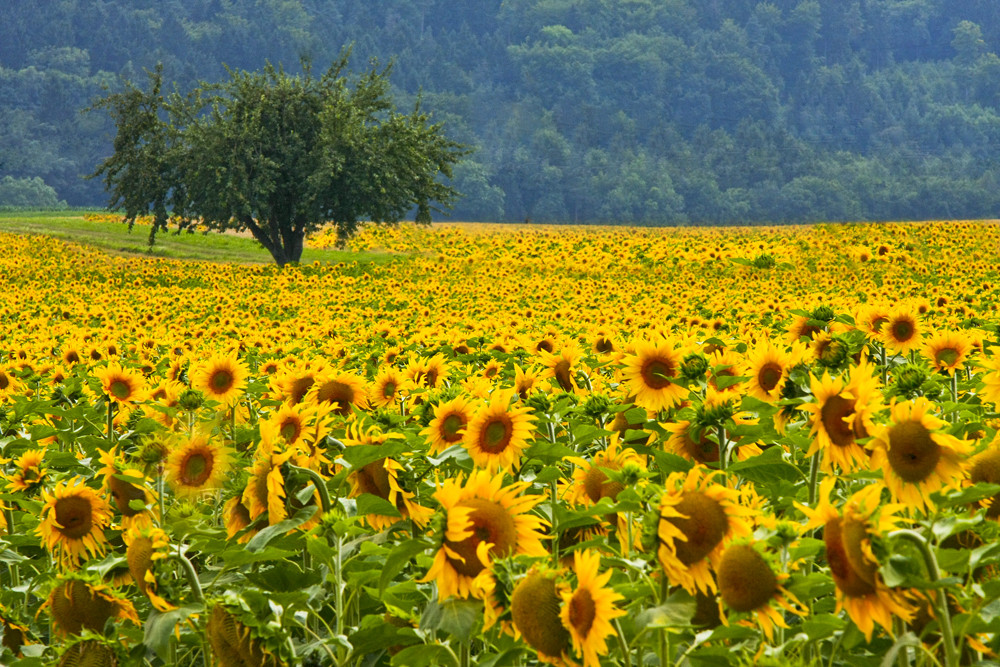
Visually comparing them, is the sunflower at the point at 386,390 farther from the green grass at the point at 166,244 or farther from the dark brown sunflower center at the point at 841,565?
the green grass at the point at 166,244

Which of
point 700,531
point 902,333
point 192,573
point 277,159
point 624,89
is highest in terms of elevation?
point 624,89

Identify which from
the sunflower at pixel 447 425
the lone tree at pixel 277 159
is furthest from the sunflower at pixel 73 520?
the lone tree at pixel 277 159

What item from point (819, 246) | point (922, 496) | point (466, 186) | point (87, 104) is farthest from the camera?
point (87, 104)

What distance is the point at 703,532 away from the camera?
1.92m

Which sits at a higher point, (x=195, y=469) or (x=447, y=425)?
(x=447, y=425)

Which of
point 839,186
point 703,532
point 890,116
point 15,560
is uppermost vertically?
point 890,116

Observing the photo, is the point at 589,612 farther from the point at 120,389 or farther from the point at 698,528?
the point at 120,389

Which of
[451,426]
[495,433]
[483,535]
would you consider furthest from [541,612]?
[451,426]

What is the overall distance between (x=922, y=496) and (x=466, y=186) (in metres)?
104

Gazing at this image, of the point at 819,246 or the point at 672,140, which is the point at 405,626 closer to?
the point at 819,246

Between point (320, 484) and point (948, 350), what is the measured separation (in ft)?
10.1

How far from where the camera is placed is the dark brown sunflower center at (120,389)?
5.09m

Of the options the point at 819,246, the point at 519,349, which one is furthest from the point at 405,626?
the point at 819,246

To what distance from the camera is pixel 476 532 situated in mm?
2008
